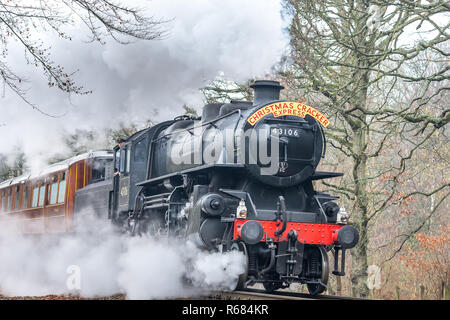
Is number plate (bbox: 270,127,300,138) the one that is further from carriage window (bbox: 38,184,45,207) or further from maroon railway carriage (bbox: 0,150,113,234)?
carriage window (bbox: 38,184,45,207)

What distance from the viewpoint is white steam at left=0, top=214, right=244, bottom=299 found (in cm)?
890

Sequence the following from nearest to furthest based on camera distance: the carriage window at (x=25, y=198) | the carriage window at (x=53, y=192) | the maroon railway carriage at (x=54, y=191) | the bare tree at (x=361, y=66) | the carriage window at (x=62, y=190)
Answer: the bare tree at (x=361, y=66) < the maroon railway carriage at (x=54, y=191) < the carriage window at (x=62, y=190) < the carriage window at (x=53, y=192) < the carriage window at (x=25, y=198)

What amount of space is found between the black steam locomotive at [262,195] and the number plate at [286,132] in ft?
0.05

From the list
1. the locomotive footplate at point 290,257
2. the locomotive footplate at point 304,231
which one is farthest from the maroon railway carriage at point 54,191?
the locomotive footplate at point 290,257

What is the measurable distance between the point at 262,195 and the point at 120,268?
387 cm

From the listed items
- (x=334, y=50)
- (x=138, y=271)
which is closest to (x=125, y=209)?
(x=138, y=271)

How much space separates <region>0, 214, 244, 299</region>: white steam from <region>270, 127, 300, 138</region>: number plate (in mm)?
1907

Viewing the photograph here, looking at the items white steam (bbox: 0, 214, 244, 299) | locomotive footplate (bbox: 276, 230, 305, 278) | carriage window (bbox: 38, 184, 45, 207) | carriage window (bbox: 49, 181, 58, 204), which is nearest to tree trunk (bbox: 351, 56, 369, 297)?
locomotive footplate (bbox: 276, 230, 305, 278)

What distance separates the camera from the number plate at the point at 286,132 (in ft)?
29.7

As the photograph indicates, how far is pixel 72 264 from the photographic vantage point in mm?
13266

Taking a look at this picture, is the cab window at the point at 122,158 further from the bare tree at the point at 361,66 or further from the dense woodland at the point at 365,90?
the bare tree at the point at 361,66

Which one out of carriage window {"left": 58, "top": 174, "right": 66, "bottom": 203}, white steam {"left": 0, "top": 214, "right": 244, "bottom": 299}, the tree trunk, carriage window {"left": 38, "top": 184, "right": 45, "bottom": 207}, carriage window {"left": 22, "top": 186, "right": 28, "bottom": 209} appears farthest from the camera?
carriage window {"left": 22, "top": 186, "right": 28, "bottom": 209}

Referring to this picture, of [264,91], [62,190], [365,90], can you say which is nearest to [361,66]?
[365,90]

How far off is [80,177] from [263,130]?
8.13 meters
